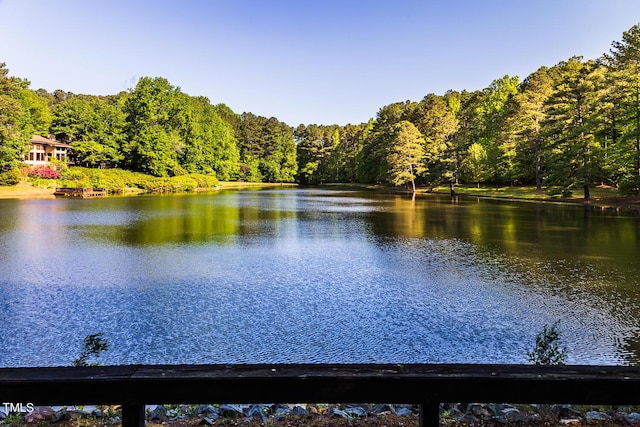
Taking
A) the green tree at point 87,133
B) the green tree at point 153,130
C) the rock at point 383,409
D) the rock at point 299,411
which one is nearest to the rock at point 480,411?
the rock at point 383,409

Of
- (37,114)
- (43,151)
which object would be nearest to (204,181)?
(43,151)

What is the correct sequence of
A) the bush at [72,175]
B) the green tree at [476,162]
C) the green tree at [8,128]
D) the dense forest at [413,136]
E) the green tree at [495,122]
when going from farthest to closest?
the green tree at [476,162] < the bush at [72,175] < the green tree at [495,122] < the green tree at [8,128] < the dense forest at [413,136]

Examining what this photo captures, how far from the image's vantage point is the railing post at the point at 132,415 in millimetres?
2312

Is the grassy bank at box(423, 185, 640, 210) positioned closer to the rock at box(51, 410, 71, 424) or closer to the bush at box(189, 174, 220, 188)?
the rock at box(51, 410, 71, 424)

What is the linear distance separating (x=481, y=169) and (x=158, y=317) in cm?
5197

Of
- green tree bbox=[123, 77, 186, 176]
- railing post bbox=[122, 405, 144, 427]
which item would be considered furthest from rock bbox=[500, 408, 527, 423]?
green tree bbox=[123, 77, 186, 176]

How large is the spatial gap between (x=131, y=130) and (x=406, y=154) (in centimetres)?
4067

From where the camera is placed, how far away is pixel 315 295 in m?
10.6

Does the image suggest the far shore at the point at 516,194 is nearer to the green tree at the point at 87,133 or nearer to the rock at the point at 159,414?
the green tree at the point at 87,133

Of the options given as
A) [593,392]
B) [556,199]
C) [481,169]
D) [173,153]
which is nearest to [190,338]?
[593,392]

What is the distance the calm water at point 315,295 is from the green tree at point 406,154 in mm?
39936

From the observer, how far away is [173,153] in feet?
236

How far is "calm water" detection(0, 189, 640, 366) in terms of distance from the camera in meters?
7.34

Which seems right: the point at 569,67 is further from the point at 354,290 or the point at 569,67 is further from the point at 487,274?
the point at 354,290
